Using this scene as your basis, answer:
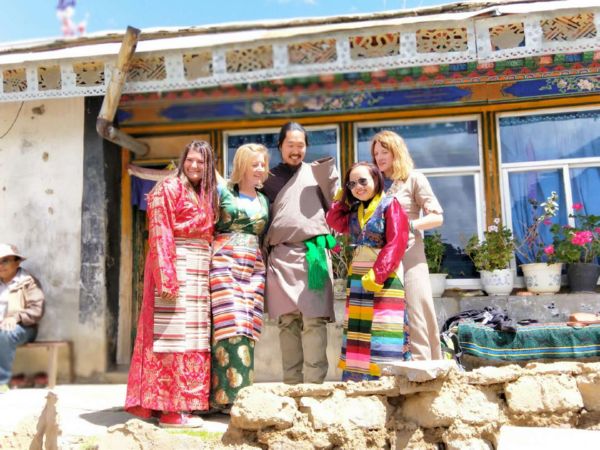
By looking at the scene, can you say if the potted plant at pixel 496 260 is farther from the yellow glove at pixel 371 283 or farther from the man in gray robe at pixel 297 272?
the yellow glove at pixel 371 283

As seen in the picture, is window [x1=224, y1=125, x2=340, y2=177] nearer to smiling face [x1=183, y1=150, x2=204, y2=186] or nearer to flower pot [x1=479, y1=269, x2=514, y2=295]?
flower pot [x1=479, y1=269, x2=514, y2=295]

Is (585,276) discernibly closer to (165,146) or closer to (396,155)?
(396,155)

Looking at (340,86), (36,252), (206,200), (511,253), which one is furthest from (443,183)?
(36,252)

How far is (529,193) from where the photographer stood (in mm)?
5949

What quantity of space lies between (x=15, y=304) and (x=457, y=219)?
448 cm

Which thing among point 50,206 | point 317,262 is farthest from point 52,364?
point 317,262

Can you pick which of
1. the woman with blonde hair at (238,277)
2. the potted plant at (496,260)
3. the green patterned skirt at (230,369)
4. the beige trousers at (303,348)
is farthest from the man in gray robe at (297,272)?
the potted plant at (496,260)

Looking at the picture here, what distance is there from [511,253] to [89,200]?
426 cm

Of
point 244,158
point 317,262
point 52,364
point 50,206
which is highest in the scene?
point 50,206

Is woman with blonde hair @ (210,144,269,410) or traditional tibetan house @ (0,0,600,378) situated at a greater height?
traditional tibetan house @ (0,0,600,378)

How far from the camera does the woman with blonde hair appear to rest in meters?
Answer: 3.62

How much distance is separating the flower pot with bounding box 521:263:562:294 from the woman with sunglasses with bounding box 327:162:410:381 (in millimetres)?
2624

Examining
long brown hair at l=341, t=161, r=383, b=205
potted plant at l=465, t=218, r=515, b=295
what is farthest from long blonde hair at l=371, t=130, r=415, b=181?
potted plant at l=465, t=218, r=515, b=295

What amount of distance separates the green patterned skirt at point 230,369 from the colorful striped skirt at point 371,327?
2.01 feet
